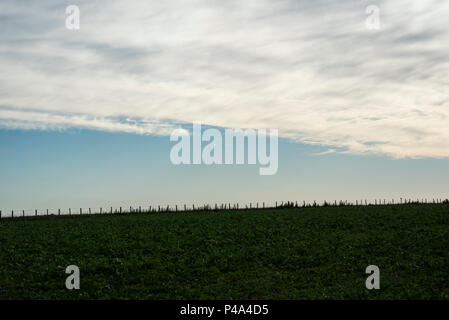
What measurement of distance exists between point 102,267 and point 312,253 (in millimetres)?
16555

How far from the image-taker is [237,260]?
3322 cm

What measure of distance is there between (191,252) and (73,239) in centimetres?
1566

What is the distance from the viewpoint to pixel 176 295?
25984 millimetres

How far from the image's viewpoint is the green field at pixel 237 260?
26.6 metres

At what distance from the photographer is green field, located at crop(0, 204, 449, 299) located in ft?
87.2

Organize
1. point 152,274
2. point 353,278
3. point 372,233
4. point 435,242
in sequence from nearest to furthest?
point 353,278
point 152,274
point 435,242
point 372,233

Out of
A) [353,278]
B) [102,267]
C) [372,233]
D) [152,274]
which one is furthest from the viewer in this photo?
[372,233]
